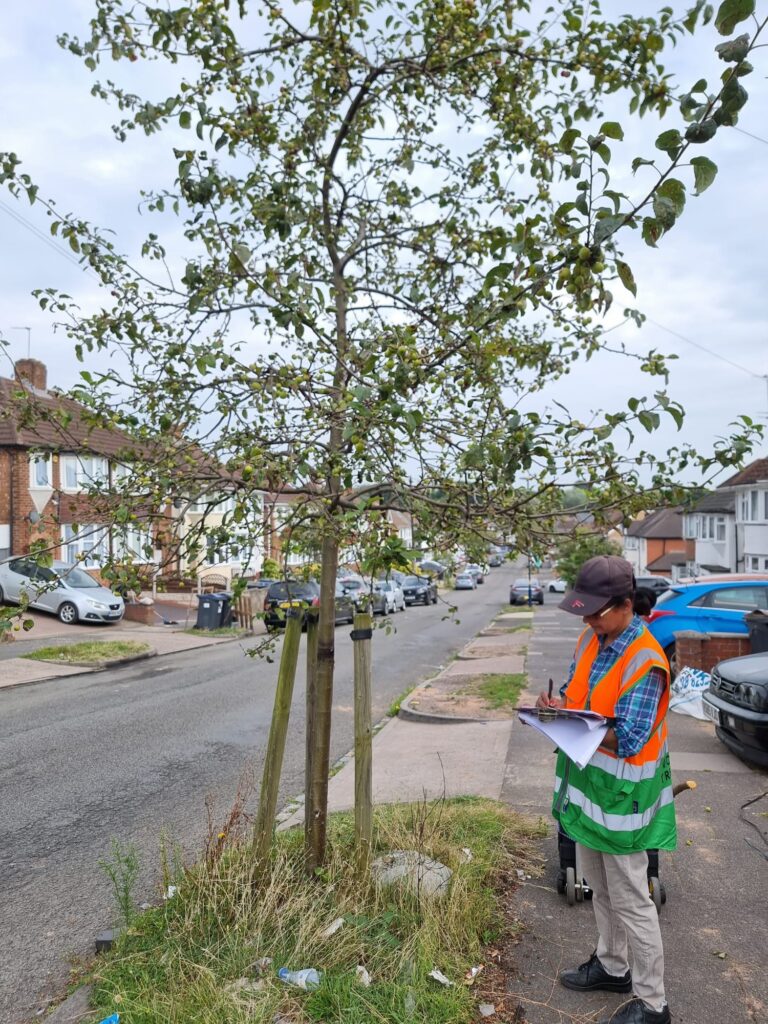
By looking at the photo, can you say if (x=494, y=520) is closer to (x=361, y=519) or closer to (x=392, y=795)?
(x=361, y=519)

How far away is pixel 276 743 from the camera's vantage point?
170 inches

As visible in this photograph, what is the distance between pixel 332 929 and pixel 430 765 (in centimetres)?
433

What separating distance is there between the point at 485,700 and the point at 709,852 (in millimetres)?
6386

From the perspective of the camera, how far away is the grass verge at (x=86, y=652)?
1683cm

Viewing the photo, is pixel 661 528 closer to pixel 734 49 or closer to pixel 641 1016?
pixel 641 1016

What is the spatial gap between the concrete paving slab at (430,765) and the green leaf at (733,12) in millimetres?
4746

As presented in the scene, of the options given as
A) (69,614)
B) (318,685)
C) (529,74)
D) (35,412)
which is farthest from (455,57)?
(69,614)

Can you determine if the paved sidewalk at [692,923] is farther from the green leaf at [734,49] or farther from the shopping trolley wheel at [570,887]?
the green leaf at [734,49]

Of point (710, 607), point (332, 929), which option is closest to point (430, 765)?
point (332, 929)

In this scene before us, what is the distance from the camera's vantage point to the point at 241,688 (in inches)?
536

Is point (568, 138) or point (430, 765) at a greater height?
point (568, 138)

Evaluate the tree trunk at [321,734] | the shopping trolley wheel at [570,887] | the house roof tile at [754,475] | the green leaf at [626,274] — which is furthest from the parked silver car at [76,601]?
the house roof tile at [754,475]

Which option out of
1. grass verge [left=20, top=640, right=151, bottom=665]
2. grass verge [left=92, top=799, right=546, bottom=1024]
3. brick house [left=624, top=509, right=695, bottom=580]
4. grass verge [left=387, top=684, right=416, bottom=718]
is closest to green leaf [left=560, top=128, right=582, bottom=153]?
grass verge [left=92, top=799, right=546, bottom=1024]

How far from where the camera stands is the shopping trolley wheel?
4.42 metres
